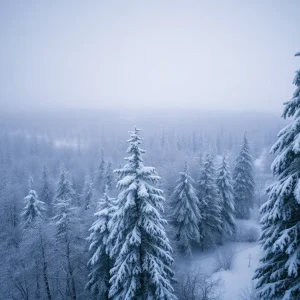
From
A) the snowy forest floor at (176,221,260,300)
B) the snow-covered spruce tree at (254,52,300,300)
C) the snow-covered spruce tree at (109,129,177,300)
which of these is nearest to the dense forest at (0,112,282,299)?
the snow-covered spruce tree at (109,129,177,300)

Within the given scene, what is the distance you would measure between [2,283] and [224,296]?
22010 mm

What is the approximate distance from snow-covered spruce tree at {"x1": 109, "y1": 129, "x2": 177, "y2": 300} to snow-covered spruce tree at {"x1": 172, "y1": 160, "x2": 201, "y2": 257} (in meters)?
16.9

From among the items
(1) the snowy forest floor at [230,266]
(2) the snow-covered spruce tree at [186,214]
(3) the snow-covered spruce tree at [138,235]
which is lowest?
(1) the snowy forest floor at [230,266]

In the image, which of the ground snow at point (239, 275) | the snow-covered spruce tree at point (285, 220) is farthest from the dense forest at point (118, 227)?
the ground snow at point (239, 275)

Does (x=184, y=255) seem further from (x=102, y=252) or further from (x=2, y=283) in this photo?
(x=2, y=283)

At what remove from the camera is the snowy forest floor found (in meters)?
20.5

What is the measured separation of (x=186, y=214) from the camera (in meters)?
27.9

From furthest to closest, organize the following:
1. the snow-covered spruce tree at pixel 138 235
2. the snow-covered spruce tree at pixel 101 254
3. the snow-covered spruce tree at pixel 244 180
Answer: the snow-covered spruce tree at pixel 244 180, the snow-covered spruce tree at pixel 101 254, the snow-covered spruce tree at pixel 138 235

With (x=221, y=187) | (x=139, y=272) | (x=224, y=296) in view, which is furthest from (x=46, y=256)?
(x=221, y=187)

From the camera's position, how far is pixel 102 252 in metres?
16.1

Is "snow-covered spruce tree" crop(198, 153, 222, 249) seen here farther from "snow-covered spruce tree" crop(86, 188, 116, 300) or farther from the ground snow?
"snow-covered spruce tree" crop(86, 188, 116, 300)

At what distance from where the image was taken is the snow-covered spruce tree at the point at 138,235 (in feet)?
33.2

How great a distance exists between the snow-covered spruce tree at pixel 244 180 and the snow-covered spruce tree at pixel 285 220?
28874mm

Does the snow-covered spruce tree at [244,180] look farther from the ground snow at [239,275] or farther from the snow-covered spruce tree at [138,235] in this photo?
the snow-covered spruce tree at [138,235]
